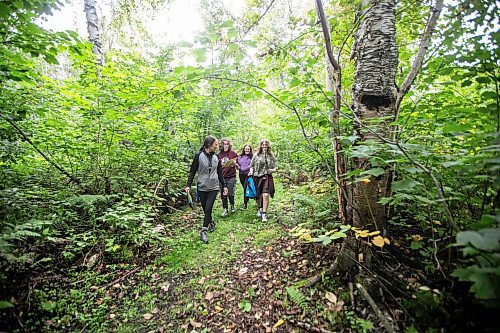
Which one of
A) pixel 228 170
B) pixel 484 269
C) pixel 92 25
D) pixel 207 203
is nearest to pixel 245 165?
pixel 228 170

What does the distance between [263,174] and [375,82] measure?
3665 millimetres

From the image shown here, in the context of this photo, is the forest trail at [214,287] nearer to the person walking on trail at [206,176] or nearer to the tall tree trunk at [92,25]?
the person walking on trail at [206,176]

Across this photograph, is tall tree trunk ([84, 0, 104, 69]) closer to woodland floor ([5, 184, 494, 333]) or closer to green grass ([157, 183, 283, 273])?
green grass ([157, 183, 283, 273])

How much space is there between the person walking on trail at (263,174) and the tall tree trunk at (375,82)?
312cm

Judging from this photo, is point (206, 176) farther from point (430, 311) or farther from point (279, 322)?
point (430, 311)

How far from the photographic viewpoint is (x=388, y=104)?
2.61 m

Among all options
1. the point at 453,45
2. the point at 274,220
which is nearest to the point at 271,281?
the point at 274,220

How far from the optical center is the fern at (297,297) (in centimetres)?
269

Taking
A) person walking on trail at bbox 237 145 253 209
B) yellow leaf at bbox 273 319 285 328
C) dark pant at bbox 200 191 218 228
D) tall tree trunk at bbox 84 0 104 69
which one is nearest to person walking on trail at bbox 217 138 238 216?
person walking on trail at bbox 237 145 253 209

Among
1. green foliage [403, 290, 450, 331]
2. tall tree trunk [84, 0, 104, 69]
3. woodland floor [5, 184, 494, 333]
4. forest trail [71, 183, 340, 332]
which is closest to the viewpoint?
green foliage [403, 290, 450, 331]

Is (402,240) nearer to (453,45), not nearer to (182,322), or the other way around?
(453,45)

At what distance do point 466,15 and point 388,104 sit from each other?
0.94 metres

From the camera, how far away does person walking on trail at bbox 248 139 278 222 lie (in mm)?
5713

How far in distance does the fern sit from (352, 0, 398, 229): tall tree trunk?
3.81 ft
